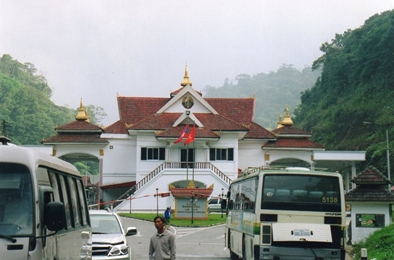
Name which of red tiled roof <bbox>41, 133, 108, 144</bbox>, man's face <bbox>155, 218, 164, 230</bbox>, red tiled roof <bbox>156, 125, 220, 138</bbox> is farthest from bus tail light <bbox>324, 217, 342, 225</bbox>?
red tiled roof <bbox>41, 133, 108, 144</bbox>

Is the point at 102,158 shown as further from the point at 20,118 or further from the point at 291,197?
the point at 20,118

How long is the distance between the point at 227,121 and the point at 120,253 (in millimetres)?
43758

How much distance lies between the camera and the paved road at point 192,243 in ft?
75.2

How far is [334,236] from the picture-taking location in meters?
16.0

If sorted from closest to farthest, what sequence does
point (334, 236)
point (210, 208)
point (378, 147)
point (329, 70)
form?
point (334, 236)
point (210, 208)
point (378, 147)
point (329, 70)

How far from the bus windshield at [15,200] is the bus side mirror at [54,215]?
0.22 m

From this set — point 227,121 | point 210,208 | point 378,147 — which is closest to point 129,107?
point 227,121

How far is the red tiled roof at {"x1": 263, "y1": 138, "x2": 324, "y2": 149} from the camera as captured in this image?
58.3m

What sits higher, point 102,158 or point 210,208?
point 102,158

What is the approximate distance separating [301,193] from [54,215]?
944 centimetres

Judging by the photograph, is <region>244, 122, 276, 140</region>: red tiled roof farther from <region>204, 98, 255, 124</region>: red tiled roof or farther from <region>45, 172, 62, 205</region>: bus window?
<region>45, 172, 62, 205</region>: bus window

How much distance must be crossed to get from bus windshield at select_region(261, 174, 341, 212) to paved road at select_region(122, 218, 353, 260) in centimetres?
572

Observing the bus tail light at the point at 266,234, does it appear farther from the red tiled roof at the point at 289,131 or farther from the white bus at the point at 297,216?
the red tiled roof at the point at 289,131

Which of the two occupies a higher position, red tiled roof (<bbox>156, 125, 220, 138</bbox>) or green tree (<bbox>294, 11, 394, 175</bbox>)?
green tree (<bbox>294, 11, 394, 175</bbox>)
